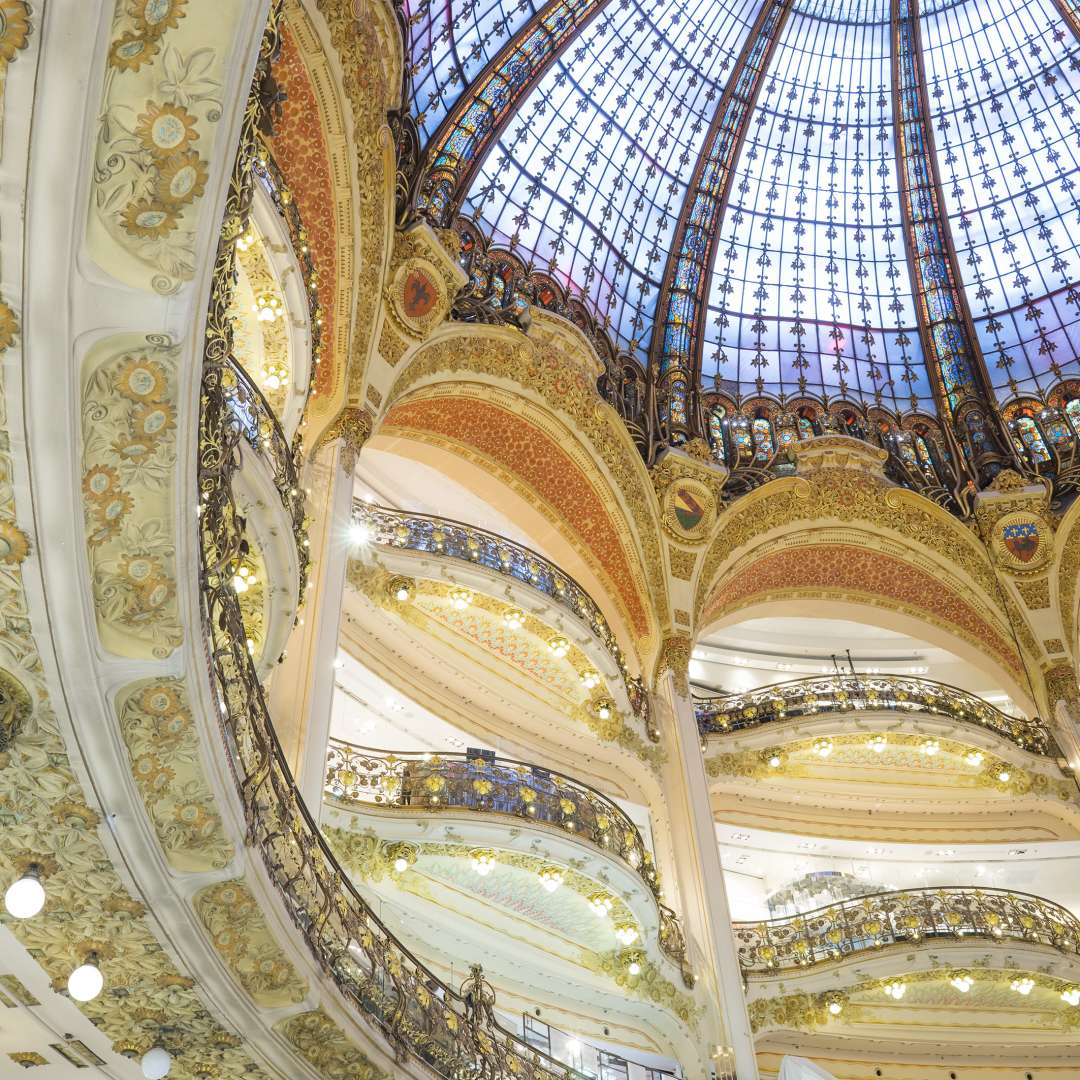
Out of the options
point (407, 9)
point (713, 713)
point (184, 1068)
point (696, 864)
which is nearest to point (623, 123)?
point (407, 9)

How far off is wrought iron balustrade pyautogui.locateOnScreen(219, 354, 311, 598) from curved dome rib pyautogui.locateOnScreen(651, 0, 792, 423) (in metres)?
9.99

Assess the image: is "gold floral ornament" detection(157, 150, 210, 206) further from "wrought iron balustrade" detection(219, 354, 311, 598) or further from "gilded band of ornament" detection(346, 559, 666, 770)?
"gilded band of ornament" detection(346, 559, 666, 770)

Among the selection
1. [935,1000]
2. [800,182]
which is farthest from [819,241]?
[935,1000]

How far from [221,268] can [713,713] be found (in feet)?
42.0

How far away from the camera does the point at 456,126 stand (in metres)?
14.8

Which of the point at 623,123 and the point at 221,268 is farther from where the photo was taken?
the point at 623,123

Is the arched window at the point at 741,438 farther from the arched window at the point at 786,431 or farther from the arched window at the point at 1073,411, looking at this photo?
the arched window at the point at 1073,411

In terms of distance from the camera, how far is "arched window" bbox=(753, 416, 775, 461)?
715 inches

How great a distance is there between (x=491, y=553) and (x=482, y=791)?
3.25m

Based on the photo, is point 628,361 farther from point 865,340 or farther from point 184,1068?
point 184,1068

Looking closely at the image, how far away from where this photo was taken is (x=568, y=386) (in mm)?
15820

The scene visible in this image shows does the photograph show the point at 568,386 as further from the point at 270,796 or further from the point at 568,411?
the point at 270,796

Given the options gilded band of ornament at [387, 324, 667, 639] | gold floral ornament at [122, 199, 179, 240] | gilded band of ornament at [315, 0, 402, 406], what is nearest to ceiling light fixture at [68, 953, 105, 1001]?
gold floral ornament at [122, 199, 179, 240]

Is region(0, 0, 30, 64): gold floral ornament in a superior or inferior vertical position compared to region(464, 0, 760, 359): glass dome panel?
inferior
